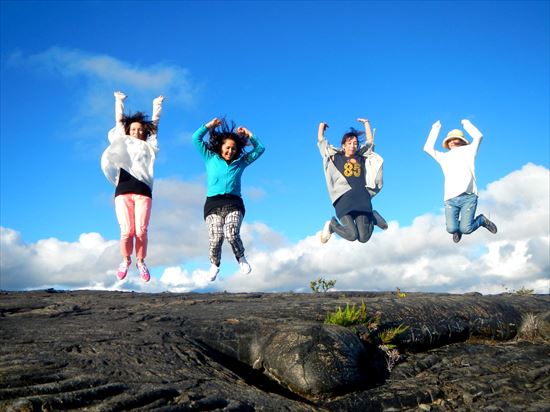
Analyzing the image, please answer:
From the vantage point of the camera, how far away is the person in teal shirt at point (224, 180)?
10.1 metres

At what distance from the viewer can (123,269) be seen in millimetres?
10117

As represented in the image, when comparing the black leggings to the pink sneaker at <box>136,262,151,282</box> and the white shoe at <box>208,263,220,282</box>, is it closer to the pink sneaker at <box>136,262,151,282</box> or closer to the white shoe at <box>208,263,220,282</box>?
the white shoe at <box>208,263,220,282</box>

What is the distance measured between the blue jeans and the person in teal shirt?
16.4ft

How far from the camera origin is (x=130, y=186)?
10.3 meters

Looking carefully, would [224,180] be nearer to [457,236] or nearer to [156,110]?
[156,110]

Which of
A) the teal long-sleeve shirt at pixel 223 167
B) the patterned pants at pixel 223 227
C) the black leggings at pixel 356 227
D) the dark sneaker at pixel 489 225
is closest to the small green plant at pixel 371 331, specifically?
the patterned pants at pixel 223 227

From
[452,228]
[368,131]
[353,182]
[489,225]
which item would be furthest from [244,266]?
[489,225]

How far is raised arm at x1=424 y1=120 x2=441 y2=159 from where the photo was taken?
41.5ft

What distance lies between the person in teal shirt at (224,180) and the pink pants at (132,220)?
1.17 metres

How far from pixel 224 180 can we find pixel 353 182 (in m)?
3.50

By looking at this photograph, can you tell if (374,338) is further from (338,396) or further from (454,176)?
(454,176)

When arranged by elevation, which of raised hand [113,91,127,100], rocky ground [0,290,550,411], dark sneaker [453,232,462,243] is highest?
raised hand [113,91,127,100]

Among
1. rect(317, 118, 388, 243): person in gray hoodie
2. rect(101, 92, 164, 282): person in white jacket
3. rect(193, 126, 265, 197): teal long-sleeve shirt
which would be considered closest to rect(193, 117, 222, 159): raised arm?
rect(193, 126, 265, 197): teal long-sleeve shirt

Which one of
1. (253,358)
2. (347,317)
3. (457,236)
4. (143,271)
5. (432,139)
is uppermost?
(432,139)
